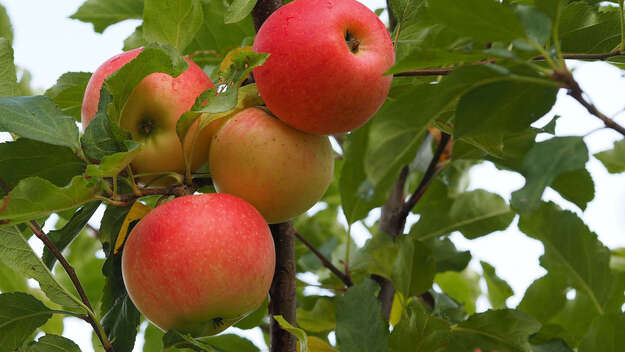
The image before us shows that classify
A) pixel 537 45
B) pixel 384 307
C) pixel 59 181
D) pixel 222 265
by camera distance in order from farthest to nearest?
pixel 384 307 → pixel 59 181 → pixel 222 265 → pixel 537 45

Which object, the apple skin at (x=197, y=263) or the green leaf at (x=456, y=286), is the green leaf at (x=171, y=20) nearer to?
the apple skin at (x=197, y=263)

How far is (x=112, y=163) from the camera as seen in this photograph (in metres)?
0.72

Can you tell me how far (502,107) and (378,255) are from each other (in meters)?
0.56

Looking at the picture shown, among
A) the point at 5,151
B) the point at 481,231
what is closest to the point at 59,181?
the point at 5,151

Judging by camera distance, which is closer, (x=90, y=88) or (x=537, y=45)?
(x=537, y=45)

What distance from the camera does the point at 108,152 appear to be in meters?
0.79

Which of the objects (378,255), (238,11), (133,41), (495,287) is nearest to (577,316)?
(495,287)

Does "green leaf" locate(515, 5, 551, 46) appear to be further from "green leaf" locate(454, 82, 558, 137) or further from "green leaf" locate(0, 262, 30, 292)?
"green leaf" locate(0, 262, 30, 292)

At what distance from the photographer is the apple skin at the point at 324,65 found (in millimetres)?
796

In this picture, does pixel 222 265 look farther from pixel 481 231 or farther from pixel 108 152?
pixel 481 231

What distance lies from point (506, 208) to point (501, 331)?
383mm

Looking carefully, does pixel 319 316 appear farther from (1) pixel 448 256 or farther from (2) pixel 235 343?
(1) pixel 448 256

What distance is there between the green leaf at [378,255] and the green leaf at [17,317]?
22.0 inches

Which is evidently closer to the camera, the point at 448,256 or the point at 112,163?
the point at 112,163
